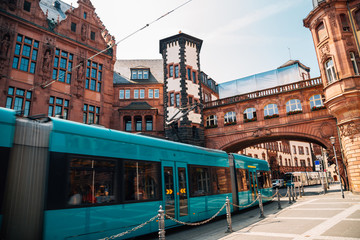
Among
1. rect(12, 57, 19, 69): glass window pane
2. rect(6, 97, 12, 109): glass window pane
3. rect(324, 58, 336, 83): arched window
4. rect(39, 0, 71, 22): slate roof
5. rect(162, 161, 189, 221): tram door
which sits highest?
rect(39, 0, 71, 22): slate roof

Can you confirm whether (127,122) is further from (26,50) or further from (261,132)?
(261,132)

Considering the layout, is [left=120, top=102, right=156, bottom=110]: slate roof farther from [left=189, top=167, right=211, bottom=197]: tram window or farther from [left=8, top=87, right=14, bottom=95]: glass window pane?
[left=189, top=167, right=211, bottom=197]: tram window

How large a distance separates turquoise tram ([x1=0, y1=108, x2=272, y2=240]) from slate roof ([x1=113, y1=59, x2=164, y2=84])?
25.4 metres

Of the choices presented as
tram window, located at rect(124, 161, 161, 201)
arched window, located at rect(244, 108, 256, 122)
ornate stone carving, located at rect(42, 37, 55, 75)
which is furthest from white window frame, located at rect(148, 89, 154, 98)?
tram window, located at rect(124, 161, 161, 201)

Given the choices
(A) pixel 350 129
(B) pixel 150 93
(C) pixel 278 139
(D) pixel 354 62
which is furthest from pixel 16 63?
(D) pixel 354 62

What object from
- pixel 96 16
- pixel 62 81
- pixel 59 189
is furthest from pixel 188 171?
pixel 96 16

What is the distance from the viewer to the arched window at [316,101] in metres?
25.1

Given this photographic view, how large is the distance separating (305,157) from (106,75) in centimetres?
6103

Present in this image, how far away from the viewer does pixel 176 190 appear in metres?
8.88

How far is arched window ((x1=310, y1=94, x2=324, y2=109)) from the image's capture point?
25.1 metres

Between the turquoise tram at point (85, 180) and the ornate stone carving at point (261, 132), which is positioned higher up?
the ornate stone carving at point (261, 132)

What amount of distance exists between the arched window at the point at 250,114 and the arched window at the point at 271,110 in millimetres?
1310

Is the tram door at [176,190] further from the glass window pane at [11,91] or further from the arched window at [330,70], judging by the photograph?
the arched window at [330,70]

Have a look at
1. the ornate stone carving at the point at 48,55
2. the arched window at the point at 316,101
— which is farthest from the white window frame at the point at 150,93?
the arched window at the point at 316,101
